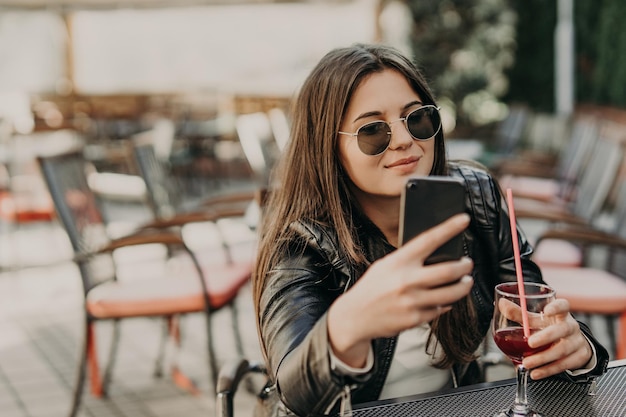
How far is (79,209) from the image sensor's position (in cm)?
323

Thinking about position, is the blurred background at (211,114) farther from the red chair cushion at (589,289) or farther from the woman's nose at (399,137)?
the woman's nose at (399,137)

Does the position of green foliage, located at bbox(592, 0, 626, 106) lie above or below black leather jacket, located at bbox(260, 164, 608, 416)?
below

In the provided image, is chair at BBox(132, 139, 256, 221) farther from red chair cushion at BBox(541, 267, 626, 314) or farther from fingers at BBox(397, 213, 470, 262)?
fingers at BBox(397, 213, 470, 262)

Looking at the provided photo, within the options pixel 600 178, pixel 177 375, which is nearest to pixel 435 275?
pixel 177 375

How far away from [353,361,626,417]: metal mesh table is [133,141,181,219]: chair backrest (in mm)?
2699

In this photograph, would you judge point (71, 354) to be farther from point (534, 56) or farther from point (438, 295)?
point (534, 56)

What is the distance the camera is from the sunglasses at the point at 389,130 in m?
1.45

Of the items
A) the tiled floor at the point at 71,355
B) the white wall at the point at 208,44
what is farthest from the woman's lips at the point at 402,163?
the white wall at the point at 208,44

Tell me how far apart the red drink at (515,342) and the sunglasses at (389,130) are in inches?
16.3

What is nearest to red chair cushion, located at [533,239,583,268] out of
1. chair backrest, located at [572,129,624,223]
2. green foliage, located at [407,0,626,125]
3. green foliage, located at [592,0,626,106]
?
chair backrest, located at [572,129,624,223]

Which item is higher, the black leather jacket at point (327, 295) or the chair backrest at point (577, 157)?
the black leather jacket at point (327, 295)

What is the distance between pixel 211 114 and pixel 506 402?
9305mm

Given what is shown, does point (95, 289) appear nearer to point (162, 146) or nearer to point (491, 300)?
point (491, 300)

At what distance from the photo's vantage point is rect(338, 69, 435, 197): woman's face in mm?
1458
